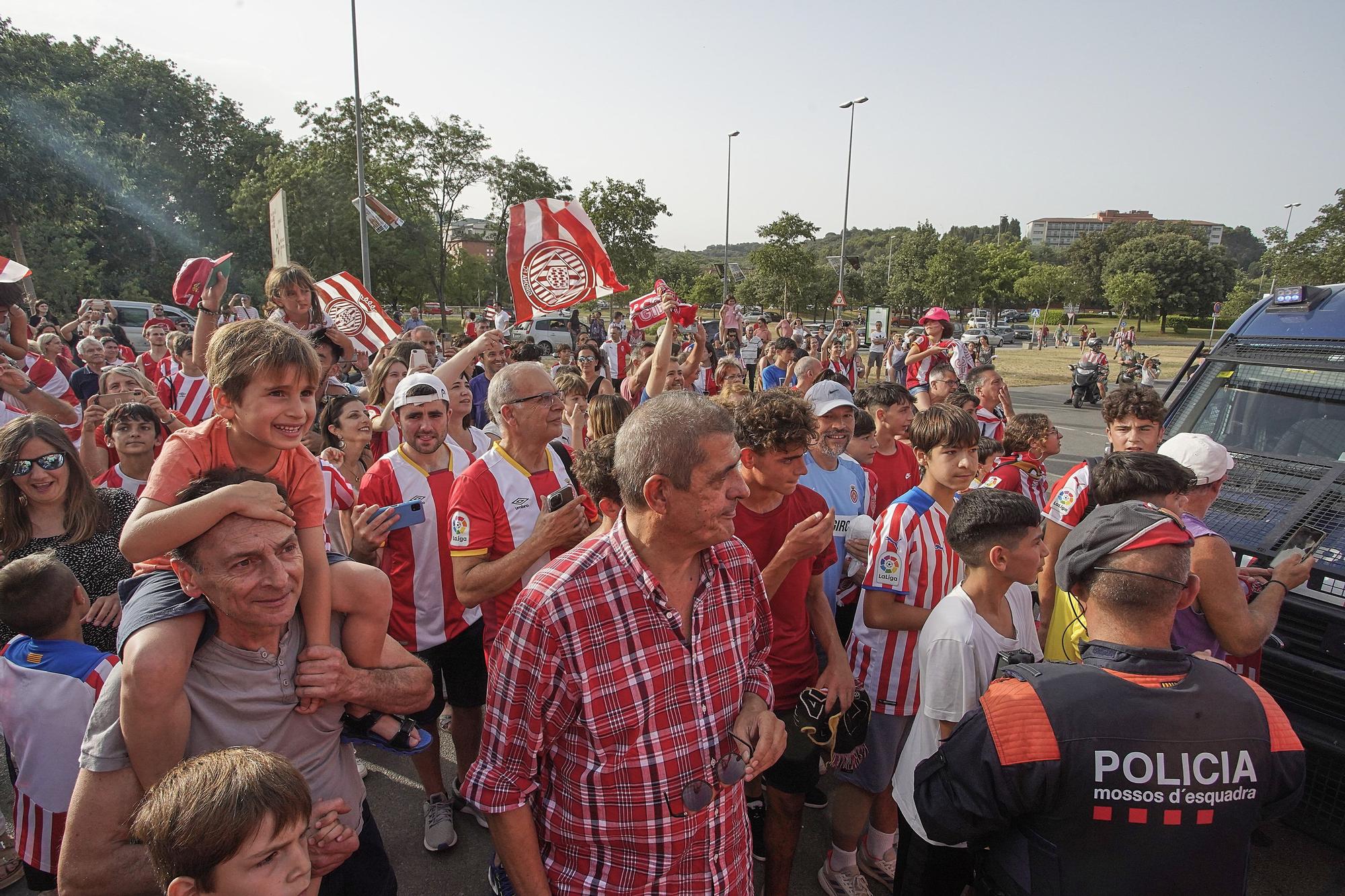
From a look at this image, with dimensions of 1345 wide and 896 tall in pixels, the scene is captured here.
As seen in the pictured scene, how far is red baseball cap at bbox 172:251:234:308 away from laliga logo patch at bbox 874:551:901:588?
413 cm

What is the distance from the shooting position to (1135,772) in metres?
1.62

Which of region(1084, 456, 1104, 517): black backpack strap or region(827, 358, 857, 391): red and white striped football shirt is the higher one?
region(1084, 456, 1104, 517): black backpack strap

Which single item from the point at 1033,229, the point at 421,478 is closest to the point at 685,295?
the point at 421,478

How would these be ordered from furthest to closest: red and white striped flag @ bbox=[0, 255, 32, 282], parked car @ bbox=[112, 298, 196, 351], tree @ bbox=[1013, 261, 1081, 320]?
1. tree @ bbox=[1013, 261, 1081, 320]
2. parked car @ bbox=[112, 298, 196, 351]
3. red and white striped flag @ bbox=[0, 255, 32, 282]

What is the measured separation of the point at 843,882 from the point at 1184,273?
74.9 m

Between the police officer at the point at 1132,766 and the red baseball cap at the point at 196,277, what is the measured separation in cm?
472

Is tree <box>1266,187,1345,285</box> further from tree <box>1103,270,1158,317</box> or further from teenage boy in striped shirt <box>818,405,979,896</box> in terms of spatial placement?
teenage boy in striped shirt <box>818,405,979,896</box>

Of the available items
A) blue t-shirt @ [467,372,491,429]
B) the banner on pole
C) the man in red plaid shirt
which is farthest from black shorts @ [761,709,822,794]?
the banner on pole

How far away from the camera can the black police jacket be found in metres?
1.62

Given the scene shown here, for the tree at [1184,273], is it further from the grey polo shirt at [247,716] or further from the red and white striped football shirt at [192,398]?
the grey polo shirt at [247,716]

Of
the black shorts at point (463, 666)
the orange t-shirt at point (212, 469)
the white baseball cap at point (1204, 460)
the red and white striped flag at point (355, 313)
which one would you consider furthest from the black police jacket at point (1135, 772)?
the red and white striped flag at point (355, 313)

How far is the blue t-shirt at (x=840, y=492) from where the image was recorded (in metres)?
3.56

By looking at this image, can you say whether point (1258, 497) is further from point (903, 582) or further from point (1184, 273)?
point (1184, 273)

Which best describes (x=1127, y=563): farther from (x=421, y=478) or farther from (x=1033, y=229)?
(x=1033, y=229)
